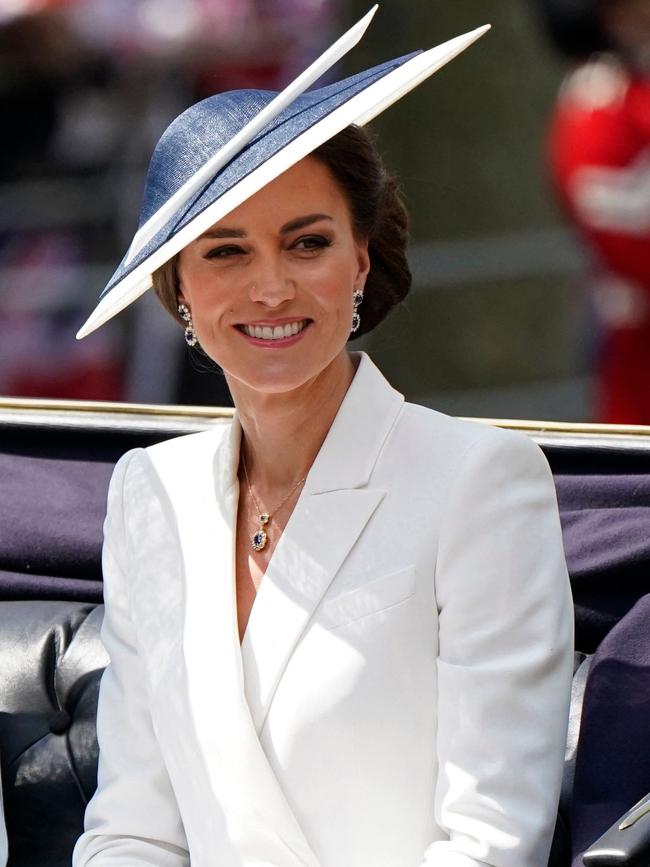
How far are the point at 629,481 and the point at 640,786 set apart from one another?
1.55 feet

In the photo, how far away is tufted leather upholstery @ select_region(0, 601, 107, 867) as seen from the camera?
1.96 m

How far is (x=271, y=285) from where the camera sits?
158 cm

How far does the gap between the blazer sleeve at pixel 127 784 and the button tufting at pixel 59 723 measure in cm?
25

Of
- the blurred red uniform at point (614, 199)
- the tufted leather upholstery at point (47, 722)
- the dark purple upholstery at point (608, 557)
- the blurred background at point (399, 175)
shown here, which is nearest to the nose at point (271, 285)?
the dark purple upholstery at point (608, 557)

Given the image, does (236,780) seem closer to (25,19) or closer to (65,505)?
(65,505)

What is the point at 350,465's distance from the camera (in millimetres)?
1655

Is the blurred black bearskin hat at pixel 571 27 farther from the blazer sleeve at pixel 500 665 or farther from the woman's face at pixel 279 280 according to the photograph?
the blazer sleeve at pixel 500 665

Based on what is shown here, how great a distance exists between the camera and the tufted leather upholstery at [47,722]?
77.2 inches

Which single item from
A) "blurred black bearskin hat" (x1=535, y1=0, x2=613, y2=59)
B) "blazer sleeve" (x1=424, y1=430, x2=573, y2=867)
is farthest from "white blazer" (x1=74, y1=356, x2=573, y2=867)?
"blurred black bearskin hat" (x1=535, y1=0, x2=613, y2=59)

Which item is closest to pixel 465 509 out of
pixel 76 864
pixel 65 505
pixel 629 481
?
pixel 629 481

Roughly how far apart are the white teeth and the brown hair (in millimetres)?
136

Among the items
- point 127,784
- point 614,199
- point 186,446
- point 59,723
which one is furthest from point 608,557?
point 614,199

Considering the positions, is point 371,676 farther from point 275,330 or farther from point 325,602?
point 275,330

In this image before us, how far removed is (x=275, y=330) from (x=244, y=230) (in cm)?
11
